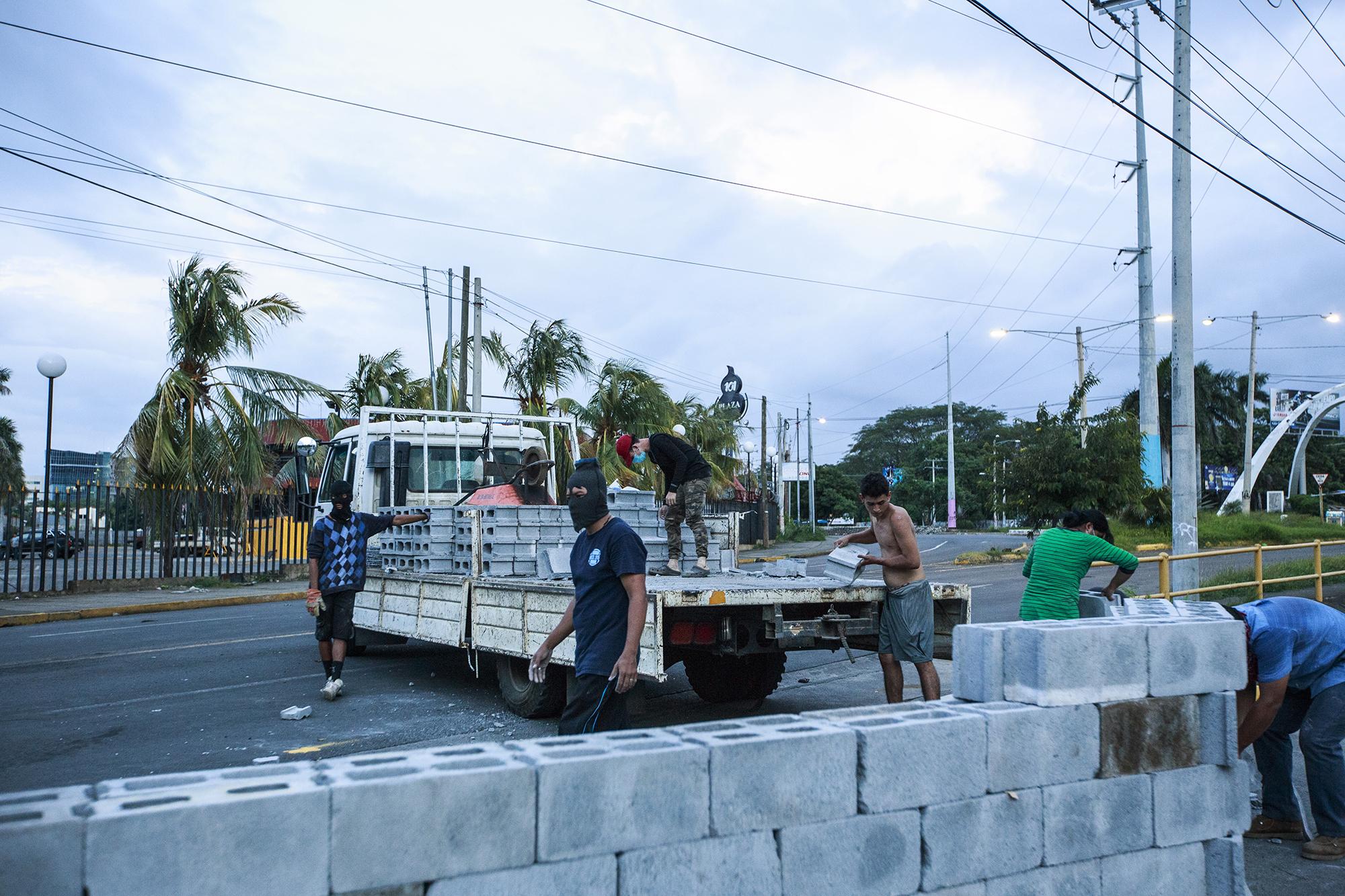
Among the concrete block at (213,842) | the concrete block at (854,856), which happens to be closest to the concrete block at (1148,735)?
the concrete block at (854,856)

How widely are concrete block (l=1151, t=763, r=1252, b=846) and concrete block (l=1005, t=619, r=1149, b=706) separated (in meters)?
0.40

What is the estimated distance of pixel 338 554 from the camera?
26.9 feet

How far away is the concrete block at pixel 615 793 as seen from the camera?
103 inches

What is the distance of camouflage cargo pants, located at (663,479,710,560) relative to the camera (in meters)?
8.35

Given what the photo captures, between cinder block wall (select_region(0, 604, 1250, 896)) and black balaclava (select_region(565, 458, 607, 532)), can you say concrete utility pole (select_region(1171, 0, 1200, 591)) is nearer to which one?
cinder block wall (select_region(0, 604, 1250, 896))

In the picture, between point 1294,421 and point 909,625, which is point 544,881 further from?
point 1294,421

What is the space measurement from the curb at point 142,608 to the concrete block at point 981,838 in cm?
1482

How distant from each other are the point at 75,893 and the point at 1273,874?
470 centimetres

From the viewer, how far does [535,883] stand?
8.54 feet

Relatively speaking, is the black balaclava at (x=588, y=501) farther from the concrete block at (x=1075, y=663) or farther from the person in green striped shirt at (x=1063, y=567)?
the person in green striped shirt at (x=1063, y=567)

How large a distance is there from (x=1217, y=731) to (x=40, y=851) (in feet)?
12.8

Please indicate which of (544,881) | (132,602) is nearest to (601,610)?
(544,881)

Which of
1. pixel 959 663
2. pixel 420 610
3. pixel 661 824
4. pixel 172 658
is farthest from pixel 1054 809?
pixel 172 658

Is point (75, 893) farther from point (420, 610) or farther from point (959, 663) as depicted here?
point (420, 610)
